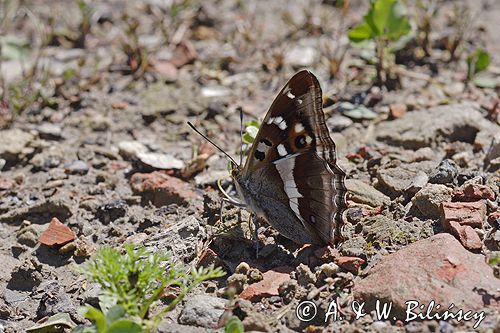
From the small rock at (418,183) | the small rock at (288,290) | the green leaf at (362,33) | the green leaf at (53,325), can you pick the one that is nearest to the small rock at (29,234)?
the green leaf at (53,325)

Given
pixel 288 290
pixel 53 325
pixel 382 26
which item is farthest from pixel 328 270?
pixel 382 26

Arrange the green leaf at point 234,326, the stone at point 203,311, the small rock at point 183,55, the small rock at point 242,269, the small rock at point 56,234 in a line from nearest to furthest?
the green leaf at point 234,326 < the stone at point 203,311 < the small rock at point 242,269 < the small rock at point 56,234 < the small rock at point 183,55

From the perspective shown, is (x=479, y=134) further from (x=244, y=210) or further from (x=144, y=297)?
(x=144, y=297)

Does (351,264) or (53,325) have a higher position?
(351,264)

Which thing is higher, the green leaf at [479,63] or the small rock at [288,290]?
the green leaf at [479,63]

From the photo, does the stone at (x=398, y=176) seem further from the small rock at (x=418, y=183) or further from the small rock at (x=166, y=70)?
the small rock at (x=166, y=70)

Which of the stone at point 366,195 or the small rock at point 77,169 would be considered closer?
the stone at point 366,195

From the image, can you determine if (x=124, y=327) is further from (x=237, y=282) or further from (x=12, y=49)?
(x=12, y=49)
